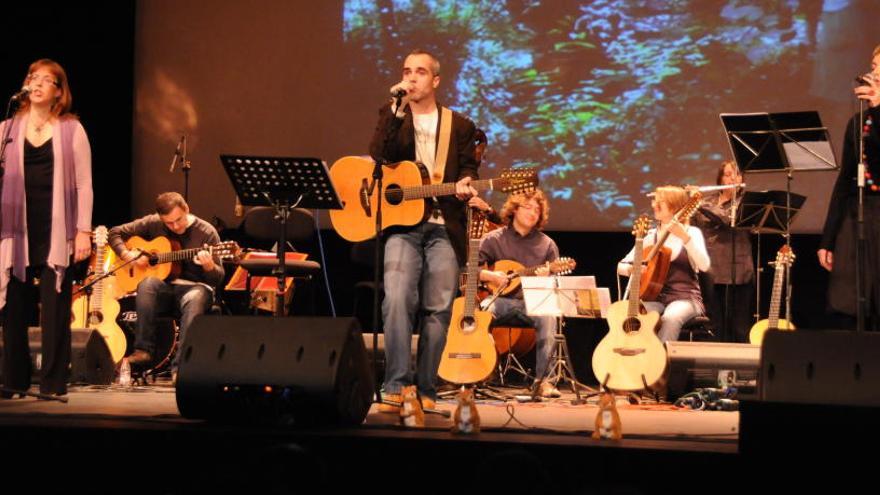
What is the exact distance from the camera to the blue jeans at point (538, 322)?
27.0 ft

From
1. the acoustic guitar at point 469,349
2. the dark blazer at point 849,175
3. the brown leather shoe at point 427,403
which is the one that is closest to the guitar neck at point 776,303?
the acoustic guitar at point 469,349

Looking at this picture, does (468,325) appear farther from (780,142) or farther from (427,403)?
(780,142)

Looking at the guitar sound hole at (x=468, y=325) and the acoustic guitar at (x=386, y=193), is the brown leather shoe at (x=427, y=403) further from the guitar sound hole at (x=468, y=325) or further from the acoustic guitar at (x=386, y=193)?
the guitar sound hole at (x=468, y=325)

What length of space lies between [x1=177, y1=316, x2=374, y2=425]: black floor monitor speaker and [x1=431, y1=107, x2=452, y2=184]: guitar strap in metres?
1.35

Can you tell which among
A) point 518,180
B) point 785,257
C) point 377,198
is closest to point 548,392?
point 785,257

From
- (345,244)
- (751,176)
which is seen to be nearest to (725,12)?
(751,176)

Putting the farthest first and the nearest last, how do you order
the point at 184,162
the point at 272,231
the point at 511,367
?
the point at 184,162 < the point at 511,367 < the point at 272,231

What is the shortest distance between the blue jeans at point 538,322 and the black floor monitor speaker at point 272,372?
3729mm

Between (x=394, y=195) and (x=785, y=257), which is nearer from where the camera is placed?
(x=394, y=195)

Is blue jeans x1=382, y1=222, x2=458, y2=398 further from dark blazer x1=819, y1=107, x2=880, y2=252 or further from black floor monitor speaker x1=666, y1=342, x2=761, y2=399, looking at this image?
black floor monitor speaker x1=666, y1=342, x2=761, y2=399

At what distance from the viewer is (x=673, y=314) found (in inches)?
322

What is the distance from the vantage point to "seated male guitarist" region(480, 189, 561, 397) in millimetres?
8305

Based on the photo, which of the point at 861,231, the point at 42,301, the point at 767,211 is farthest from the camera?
the point at 767,211

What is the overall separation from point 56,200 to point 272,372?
229 cm
